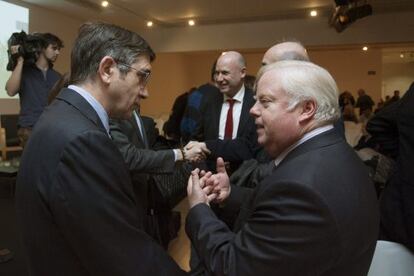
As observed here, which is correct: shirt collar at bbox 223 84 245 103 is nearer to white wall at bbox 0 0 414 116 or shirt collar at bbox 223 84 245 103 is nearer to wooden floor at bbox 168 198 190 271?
wooden floor at bbox 168 198 190 271

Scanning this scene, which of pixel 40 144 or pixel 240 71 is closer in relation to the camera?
pixel 40 144

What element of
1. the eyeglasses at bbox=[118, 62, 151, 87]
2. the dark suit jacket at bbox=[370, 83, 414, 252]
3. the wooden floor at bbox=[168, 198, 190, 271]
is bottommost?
the wooden floor at bbox=[168, 198, 190, 271]

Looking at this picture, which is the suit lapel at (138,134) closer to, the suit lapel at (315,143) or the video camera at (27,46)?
the suit lapel at (315,143)

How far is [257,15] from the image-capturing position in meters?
8.12

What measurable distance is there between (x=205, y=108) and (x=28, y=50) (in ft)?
6.21

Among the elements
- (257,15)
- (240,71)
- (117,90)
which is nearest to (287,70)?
(117,90)

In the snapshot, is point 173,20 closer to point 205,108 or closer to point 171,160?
point 205,108

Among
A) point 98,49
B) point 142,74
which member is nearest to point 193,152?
point 142,74

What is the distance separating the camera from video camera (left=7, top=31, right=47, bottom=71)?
11.3 feet

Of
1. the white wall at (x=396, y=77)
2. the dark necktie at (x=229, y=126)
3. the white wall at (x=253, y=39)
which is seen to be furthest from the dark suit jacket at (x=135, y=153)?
the white wall at (x=396, y=77)

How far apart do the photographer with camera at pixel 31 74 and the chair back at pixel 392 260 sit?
2.96 meters

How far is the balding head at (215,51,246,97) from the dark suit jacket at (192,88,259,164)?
7cm

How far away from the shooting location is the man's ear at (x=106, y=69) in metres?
1.05

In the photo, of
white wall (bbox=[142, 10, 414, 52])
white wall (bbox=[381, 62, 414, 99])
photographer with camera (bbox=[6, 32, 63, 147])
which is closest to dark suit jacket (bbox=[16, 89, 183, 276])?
photographer with camera (bbox=[6, 32, 63, 147])
